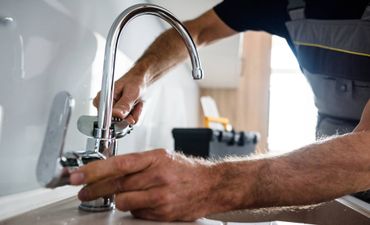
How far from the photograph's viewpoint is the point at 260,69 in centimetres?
307

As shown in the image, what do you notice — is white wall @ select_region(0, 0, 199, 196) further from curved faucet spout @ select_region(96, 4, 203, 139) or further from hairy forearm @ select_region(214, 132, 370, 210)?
hairy forearm @ select_region(214, 132, 370, 210)

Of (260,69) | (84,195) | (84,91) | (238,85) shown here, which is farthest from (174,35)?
(260,69)

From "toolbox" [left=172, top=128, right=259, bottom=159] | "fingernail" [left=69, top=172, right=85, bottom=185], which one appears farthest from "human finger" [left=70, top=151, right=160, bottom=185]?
"toolbox" [left=172, top=128, right=259, bottom=159]

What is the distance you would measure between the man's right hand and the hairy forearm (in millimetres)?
229

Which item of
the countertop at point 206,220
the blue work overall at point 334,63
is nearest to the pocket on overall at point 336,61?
the blue work overall at point 334,63

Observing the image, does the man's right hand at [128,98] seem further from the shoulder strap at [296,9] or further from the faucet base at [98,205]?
the shoulder strap at [296,9]

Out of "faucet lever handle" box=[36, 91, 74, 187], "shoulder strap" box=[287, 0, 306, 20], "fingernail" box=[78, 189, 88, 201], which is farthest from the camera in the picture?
"shoulder strap" box=[287, 0, 306, 20]

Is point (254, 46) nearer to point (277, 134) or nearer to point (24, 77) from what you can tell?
point (277, 134)

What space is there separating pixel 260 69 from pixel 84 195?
268cm

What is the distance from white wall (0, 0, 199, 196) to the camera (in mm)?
585

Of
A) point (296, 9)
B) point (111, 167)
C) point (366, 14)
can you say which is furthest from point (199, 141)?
point (111, 167)

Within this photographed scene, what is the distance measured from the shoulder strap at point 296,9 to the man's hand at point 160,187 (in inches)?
28.1

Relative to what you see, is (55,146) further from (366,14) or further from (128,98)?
(366,14)

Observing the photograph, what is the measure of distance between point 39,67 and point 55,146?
295 mm
